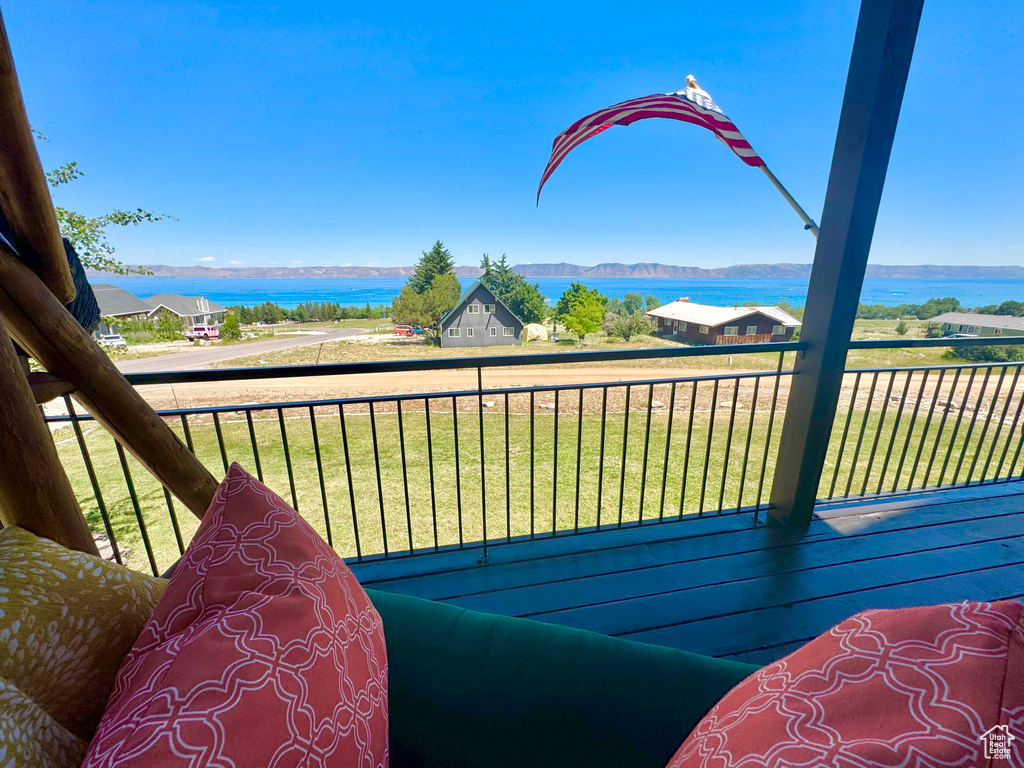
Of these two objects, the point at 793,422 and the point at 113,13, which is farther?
the point at 113,13

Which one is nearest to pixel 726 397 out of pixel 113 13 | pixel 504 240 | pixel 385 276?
pixel 504 240

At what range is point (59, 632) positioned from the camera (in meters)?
0.50

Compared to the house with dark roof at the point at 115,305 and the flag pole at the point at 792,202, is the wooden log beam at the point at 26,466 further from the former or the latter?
the house with dark roof at the point at 115,305

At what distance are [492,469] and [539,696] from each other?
26.9ft

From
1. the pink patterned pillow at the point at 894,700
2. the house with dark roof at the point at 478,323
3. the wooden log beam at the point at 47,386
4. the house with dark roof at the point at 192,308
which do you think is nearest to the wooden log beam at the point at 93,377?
the wooden log beam at the point at 47,386

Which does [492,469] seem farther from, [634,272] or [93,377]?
[93,377]

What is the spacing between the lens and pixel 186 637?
1.56 feet

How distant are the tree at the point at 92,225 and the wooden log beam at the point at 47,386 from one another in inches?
227

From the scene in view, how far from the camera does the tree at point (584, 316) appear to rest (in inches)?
315

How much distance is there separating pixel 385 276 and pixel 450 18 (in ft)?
20.5

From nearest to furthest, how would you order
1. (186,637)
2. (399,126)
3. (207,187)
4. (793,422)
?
(186,637) → (793,422) → (399,126) → (207,187)

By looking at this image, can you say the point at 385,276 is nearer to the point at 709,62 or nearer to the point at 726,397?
the point at 709,62

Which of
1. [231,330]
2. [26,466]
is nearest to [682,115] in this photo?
[26,466]

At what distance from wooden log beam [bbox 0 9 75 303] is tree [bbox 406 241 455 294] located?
8445mm
